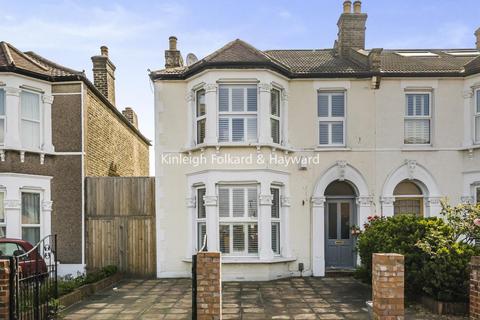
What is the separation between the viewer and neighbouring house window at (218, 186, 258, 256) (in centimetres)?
1145

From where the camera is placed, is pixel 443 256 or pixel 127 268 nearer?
pixel 443 256

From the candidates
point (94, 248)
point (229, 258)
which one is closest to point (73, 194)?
point (94, 248)

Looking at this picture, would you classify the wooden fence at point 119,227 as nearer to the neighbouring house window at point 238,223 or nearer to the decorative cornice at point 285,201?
the neighbouring house window at point 238,223

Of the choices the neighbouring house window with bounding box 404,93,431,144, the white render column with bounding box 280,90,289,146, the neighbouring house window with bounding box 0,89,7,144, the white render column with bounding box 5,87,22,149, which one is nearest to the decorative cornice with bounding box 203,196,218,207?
the white render column with bounding box 280,90,289,146

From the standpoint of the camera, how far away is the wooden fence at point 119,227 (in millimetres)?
12008

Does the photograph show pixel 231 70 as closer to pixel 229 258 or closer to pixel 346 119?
pixel 346 119

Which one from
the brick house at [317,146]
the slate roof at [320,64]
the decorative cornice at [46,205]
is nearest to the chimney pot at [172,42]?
the slate roof at [320,64]

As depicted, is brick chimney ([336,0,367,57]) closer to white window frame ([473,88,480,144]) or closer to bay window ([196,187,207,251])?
white window frame ([473,88,480,144])

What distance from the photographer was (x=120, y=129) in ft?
54.4

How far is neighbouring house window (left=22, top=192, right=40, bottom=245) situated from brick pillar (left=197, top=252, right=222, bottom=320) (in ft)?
24.6

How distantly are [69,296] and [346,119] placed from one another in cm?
925

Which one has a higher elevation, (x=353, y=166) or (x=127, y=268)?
(x=353, y=166)

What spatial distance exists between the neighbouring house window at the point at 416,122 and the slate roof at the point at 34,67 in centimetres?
1030

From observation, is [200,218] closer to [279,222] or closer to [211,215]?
[211,215]
